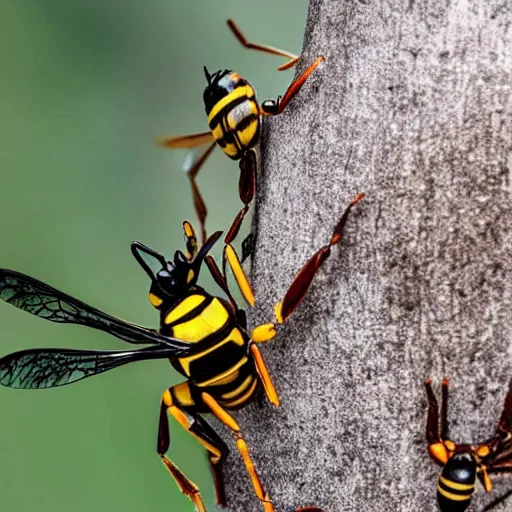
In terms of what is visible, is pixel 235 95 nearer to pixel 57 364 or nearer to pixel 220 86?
pixel 220 86

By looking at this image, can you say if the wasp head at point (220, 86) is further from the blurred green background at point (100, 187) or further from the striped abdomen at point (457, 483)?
the blurred green background at point (100, 187)

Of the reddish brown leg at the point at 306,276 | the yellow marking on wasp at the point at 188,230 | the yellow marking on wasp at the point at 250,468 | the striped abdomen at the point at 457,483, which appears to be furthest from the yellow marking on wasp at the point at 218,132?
the striped abdomen at the point at 457,483

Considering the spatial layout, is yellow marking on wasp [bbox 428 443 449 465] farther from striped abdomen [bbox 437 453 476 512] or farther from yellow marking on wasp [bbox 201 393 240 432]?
yellow marking on wasp [bbox 201 393 240 432]

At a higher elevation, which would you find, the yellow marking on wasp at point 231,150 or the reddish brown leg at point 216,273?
the yellow marking on wasp at point 231,150

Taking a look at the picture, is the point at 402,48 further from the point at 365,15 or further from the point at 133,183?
the point at 133,183

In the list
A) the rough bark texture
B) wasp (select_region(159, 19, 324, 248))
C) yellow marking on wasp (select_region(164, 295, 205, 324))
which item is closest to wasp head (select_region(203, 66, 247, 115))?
wasp (select_region(159, 19, 324, 248))

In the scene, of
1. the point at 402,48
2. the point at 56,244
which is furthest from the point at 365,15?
the point at 56,244

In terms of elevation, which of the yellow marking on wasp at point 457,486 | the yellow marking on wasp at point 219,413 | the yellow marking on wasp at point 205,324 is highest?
the yellow marking on wasp at point 205,324
